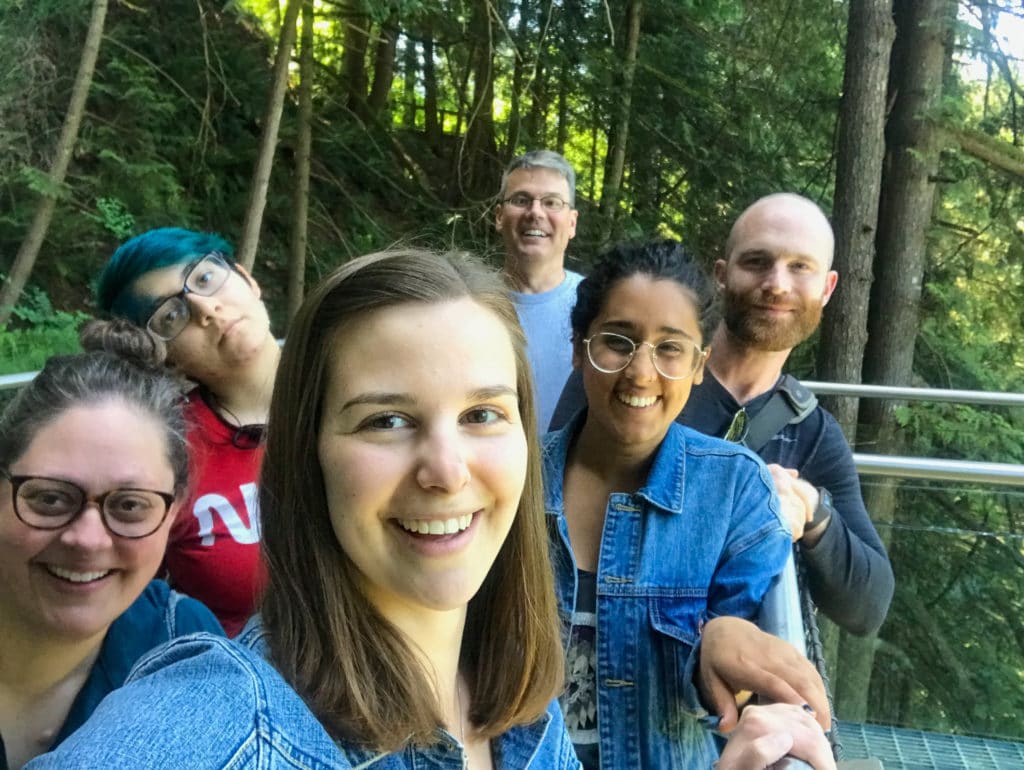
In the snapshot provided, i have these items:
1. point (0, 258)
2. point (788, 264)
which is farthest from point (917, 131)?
point (0, 258)

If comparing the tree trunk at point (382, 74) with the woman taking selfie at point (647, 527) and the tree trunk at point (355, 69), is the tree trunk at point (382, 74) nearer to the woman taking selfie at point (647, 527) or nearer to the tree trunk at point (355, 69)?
the tree trunk at point (355, 69)

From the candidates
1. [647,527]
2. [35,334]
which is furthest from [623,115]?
[647,527]

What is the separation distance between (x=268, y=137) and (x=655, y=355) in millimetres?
6520

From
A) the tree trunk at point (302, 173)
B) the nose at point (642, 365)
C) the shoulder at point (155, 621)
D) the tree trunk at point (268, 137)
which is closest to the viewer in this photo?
the shoulder at point (155, 621)

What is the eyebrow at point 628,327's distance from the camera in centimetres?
174

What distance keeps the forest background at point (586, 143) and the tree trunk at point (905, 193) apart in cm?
2

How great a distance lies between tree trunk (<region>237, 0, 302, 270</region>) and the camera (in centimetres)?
736

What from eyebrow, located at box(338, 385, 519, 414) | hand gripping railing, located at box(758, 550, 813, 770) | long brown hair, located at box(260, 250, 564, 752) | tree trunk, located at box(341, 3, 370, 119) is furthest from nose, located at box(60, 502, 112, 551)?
tree trunk, located at box(341, 3, 370, 119)

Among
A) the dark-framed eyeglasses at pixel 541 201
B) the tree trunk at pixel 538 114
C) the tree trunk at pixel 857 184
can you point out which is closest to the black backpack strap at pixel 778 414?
the dark-framed eyeglasses at pixel 541 201

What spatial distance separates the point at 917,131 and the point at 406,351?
7226 millimetres

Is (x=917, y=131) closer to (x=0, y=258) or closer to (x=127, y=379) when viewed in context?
(x=127, y=379)

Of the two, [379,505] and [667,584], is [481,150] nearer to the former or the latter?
[667,584]

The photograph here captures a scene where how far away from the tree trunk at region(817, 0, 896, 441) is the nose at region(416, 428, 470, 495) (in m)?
6.31

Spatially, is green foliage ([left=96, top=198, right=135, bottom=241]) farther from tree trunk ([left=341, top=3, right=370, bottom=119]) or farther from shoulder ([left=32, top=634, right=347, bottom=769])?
shoulder ([left=32, top=634, right=347, bottom=769])
